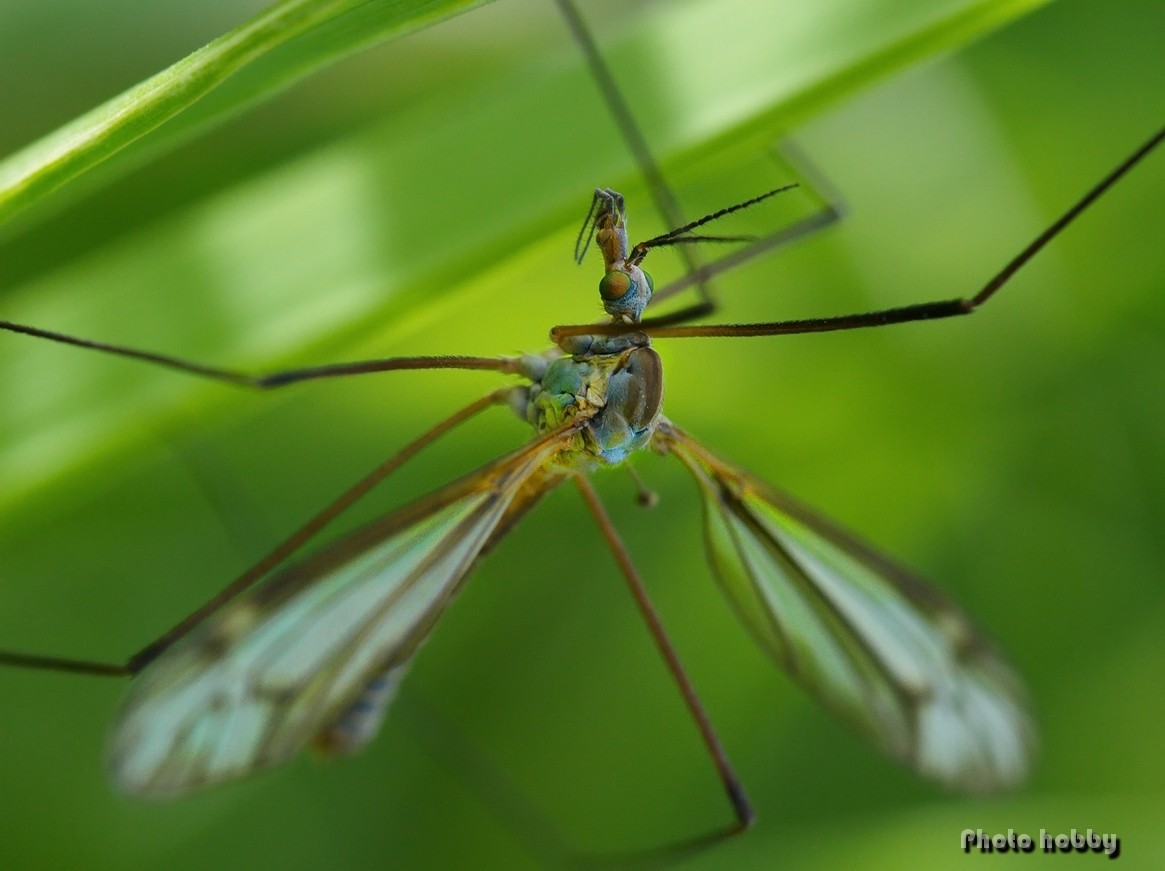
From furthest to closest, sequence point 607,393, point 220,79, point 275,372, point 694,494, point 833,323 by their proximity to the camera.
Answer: point 694,494 → point 275,372 → point 607,393 → point 833,323 → point 220,79

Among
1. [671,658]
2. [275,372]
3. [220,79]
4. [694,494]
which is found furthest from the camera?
[694,494]

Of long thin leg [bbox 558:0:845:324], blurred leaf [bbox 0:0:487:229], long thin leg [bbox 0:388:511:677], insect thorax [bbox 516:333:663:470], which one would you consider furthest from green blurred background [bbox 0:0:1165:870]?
blurred leaf [bbox 0:0:487:229]

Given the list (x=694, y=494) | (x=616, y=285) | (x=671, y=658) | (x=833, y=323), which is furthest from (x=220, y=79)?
(x=694, y=494)

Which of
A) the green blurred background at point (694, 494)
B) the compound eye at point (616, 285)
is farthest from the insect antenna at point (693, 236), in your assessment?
the green blurred background at point (694, 494)

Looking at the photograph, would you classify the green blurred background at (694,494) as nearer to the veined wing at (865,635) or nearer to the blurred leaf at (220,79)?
the veined wing at (865,635)

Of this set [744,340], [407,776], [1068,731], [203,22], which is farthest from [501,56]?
[1068,731]

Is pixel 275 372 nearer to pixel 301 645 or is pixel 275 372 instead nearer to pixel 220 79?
pixel 301 645
